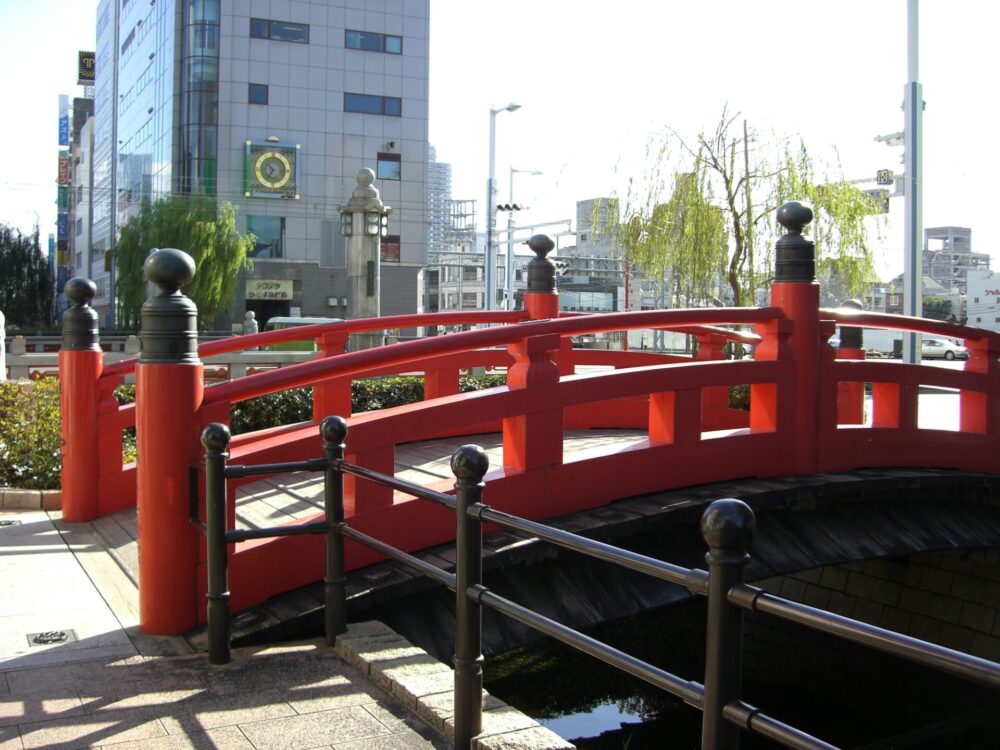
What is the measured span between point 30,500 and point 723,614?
264 inches

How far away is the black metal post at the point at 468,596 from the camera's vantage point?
318 centimetres

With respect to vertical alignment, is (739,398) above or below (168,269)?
below

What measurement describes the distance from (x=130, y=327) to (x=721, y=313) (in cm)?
4859

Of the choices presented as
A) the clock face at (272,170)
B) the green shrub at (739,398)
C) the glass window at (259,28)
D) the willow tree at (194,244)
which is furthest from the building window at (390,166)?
the green shrub at (739,398)

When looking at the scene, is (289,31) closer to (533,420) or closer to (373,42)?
(373,42)

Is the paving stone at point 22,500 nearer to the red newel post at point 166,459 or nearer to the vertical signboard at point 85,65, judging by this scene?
the red newel post at point 166,459

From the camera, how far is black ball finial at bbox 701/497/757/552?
214cm

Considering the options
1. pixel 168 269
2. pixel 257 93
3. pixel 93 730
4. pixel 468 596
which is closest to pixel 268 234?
pixel 257 93

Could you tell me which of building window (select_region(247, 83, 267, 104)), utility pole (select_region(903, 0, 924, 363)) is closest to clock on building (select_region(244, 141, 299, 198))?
building window (select_region(247, 83, 267, 104))

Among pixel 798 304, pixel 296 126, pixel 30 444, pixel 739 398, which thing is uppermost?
pixel 296 126

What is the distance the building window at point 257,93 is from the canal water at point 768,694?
4614 cm

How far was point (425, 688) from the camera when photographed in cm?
364

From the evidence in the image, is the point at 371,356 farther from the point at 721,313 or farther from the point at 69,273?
the point at 69,273

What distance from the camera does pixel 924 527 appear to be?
21.1 feet
